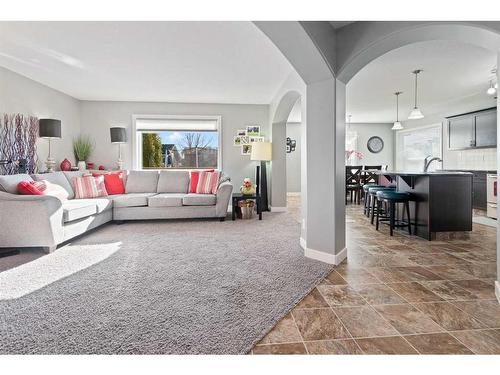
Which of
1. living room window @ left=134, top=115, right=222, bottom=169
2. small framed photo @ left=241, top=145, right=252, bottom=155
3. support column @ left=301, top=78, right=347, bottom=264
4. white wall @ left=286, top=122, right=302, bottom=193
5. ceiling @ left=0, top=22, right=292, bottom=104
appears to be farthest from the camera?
white wall @ left=286, top=122, right=302, bottom=193

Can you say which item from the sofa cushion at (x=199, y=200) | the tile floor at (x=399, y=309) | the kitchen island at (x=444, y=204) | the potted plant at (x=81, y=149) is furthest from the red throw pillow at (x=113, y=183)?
the kitchen island at (x=444, y=204)

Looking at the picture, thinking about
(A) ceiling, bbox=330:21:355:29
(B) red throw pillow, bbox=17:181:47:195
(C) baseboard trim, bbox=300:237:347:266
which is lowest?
(C) baseboard trim, bbox=300:237:347:266

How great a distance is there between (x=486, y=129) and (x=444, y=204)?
360 cm

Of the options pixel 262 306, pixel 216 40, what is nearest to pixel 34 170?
pixel 216 40

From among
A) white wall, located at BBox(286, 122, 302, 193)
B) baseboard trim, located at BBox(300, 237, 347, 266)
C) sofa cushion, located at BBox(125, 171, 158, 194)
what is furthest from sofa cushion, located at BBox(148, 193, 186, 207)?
white wall, located at BBox(286, 122, 302, 193)

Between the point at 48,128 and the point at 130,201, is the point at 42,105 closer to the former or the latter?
the point at 48,128

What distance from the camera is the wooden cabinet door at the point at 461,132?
6.69 meters

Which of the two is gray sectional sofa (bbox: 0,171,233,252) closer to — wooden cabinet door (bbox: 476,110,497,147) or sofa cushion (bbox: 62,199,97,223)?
sofa cushion (bbox: 62,199,97,223)

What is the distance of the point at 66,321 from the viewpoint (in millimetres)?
1848

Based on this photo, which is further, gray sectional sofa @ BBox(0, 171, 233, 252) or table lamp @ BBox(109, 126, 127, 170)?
table lamp @ BBox(109, 126, 127, 170)

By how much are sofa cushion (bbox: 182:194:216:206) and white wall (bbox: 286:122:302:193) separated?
4.92m

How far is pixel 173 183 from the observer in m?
5.70

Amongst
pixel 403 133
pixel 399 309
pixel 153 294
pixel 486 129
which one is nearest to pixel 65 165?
pixel 153 294

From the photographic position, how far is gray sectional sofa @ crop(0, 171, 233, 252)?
10.8 ft
